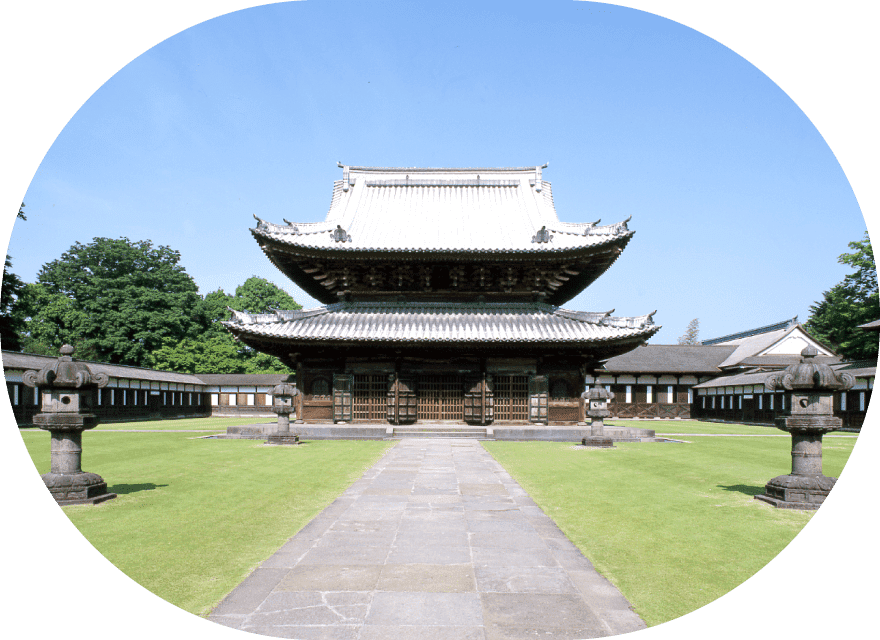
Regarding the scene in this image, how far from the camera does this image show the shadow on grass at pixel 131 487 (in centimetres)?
982

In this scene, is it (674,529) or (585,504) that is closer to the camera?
(674,529)

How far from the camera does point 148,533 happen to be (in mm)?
6980

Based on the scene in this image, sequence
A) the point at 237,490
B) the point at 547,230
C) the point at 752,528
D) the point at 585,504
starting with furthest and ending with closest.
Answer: the point at 547,230 → the point at 237,490 → the point at 585,504 → the point at 752,528

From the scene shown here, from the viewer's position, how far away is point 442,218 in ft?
96.1

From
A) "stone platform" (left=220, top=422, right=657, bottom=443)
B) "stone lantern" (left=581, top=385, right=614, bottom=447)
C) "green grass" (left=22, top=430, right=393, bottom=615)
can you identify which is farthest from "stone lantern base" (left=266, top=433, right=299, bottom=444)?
"stone lantern" (left=581, top=385, right=614, bottom=447)

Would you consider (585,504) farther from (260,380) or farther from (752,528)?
(260,380)

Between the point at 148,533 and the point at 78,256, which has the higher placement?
the point at 78,256

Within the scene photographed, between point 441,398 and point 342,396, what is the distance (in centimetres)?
469

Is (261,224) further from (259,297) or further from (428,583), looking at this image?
(259,297)

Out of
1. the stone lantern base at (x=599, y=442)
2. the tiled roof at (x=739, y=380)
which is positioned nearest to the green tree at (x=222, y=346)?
the stone lantern base at (x=599, y=442)

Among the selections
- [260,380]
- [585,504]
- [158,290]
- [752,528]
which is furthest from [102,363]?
[752,528]

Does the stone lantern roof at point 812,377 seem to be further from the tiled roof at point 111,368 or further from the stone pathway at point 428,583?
the tiled roof at point 111,368

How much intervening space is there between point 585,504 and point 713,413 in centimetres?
4171

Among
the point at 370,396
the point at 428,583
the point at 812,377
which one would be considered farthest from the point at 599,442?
the point at 428,583
